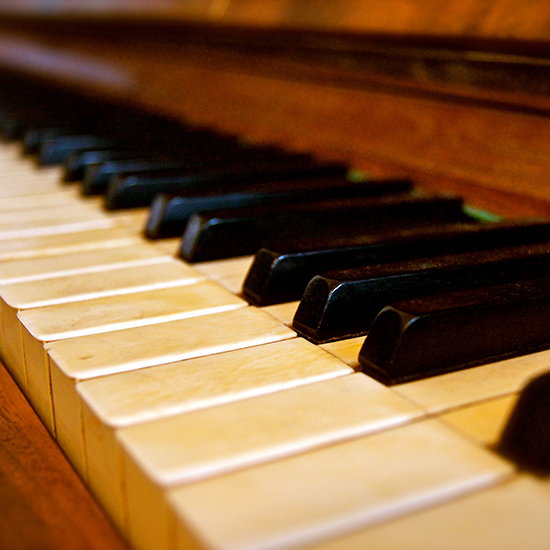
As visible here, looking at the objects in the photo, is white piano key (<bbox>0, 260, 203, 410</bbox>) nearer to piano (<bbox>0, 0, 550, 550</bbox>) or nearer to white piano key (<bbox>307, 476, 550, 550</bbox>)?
piano (<bbox>0, 0, 550, 550</bbox>)

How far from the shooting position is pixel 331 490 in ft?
1.56

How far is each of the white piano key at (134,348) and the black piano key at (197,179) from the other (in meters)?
0.54

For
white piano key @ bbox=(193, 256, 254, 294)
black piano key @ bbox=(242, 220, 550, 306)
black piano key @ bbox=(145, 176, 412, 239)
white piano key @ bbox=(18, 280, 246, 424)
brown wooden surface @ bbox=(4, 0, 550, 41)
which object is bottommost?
white piano key @ bbox=(18, 280, 246, 424)

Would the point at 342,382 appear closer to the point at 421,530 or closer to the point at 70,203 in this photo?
the point at 421,530

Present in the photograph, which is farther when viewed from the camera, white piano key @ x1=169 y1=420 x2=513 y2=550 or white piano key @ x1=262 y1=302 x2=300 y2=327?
white piano key @ x1=262 y1=302 x2=300 y2=327

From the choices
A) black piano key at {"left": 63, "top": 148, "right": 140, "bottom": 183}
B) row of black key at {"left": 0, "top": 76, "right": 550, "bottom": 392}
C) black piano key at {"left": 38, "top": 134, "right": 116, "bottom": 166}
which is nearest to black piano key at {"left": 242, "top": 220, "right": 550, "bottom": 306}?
row of black key at {"left": 0, "top": 76, "right": 550, "bottom": 392}

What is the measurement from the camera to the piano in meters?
0.46

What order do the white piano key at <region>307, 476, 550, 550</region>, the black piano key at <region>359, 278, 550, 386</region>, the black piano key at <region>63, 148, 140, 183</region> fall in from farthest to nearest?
1. the black piano key at <region>63, 148, 140, 183</region>
2. the black piano key at <region>359, 278, 550, 386</region>
3. the white piano key at <region>307, 476, 550, 550</region>

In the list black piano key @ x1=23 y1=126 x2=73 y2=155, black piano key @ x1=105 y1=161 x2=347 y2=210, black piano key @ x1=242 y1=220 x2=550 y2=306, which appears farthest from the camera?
black piano key @ x1=23 y1=126 x2=73 y2=155

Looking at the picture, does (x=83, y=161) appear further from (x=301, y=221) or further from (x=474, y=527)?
(x=474, y=527)

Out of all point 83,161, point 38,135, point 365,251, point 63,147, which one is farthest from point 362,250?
point 38,135

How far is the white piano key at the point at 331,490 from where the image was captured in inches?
17.1

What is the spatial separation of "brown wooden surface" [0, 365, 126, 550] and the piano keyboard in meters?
0.02

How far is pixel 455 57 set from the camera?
3.57 ft
